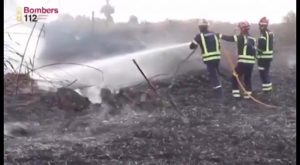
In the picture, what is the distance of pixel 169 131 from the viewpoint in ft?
20.6

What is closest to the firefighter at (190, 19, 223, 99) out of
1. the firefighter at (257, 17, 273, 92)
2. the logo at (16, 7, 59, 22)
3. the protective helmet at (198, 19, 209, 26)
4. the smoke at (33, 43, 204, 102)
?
the protective helmet at (198, 19, 209, 26)

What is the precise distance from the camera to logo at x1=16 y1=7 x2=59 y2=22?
4.91m

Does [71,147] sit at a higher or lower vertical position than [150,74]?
lower

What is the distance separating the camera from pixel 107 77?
20.8ft

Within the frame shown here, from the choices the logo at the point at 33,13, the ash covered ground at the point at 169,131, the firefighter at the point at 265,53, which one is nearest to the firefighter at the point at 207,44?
the ash covered ground at the point at 169,131

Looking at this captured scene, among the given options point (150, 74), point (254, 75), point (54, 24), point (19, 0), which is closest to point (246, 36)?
point (254, 75)

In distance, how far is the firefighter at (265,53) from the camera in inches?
243

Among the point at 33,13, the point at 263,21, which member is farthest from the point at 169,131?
the point at 33,13

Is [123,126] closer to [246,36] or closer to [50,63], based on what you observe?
[50,63]

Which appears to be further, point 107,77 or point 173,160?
point 107,77

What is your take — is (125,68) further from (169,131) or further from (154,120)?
(169,131)

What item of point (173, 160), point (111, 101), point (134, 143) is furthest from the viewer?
point (111, 101)

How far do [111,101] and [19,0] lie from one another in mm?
2089

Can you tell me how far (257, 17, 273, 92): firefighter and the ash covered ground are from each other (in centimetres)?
13
